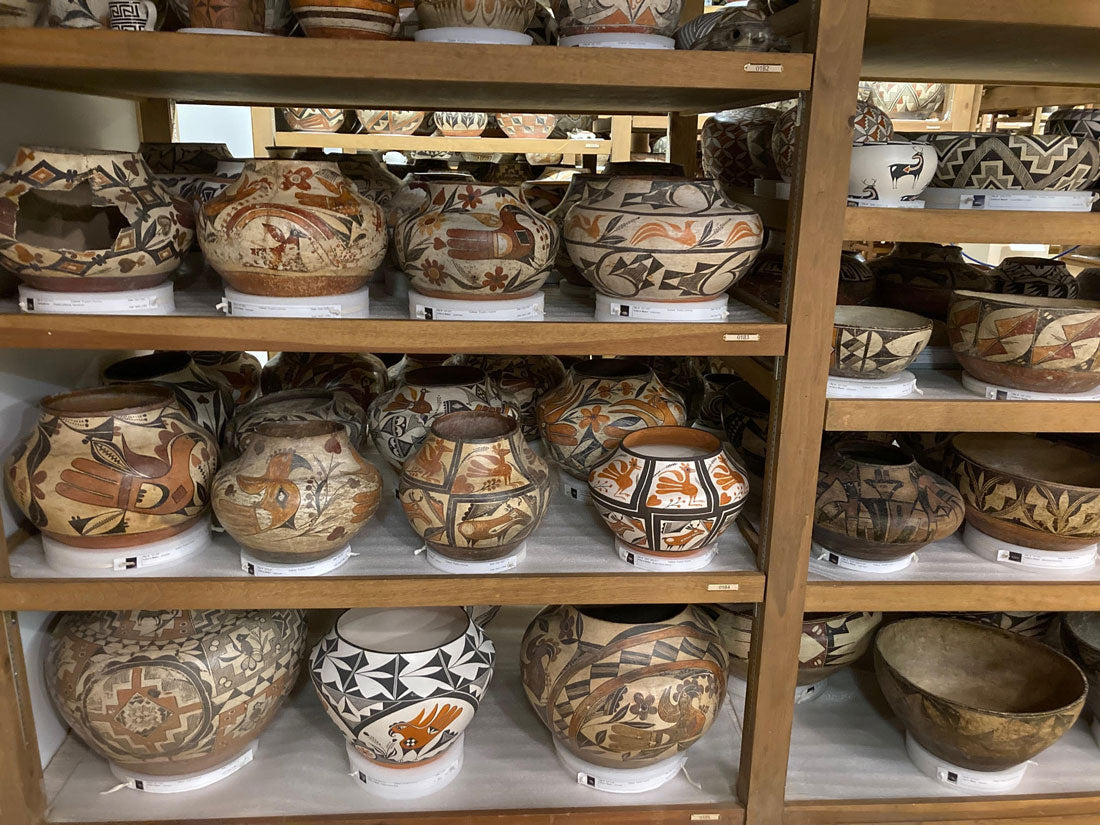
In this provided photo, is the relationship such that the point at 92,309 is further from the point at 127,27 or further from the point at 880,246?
the point at 880,246

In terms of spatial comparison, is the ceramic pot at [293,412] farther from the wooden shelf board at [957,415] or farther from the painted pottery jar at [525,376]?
the wooden shelf board at [957,415]

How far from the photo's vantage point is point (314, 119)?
260 centimetres

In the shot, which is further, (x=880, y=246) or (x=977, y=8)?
(x=880, y=246)

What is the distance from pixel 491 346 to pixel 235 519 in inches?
18.4

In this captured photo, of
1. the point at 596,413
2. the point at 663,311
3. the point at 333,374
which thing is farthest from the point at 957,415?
the point at 333,374

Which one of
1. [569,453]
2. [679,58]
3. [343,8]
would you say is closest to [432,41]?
[343,8]

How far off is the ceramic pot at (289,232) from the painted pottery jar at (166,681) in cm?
58

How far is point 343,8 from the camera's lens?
116 centimetres

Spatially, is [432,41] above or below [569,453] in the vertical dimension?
above

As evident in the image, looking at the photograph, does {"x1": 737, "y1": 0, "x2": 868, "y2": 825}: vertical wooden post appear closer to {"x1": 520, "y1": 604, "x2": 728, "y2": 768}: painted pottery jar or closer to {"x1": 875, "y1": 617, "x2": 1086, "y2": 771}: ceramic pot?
{"x1": 520, "y1": 604, "x2": 728, "y2": 768}: painted pottery jar

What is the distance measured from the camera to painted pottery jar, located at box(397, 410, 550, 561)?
130cm

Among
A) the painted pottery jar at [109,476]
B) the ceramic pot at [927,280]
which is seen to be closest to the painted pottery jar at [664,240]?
the ceramic pot at [927,280]

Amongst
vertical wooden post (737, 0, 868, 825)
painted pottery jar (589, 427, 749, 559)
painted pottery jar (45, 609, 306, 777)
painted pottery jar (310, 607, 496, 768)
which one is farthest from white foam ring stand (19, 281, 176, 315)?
vertical wooden post (737, 0, 868, 825)

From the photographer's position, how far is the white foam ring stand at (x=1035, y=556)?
1.48m
